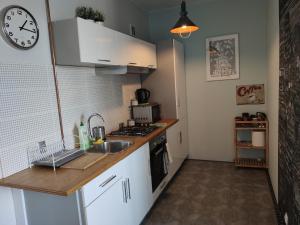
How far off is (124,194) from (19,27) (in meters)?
1.53

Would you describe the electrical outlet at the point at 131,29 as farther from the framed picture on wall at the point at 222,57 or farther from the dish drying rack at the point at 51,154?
the dish drying rack at the point at 51,154

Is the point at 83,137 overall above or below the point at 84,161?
above

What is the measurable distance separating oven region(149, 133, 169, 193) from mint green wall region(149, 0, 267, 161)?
1.23m

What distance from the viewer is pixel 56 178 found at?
5.22ft

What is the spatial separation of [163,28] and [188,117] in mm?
1544

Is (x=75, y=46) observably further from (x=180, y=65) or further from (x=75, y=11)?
(x=180, y=65)

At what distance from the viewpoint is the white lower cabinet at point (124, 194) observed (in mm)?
1631

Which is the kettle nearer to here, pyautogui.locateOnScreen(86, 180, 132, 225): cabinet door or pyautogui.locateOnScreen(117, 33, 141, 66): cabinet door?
pyautogui.locateOnScreen(117, 33, 141, 66): cabinet door

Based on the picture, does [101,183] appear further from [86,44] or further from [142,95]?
[142,95]

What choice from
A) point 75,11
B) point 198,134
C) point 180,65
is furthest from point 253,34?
point 75,11

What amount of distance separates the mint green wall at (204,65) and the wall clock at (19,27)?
2.47 m

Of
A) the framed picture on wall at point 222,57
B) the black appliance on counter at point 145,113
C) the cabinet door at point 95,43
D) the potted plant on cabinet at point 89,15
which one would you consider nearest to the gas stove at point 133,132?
the black appliance on counter at point 145,113

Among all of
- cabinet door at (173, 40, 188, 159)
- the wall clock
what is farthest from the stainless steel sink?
cabinet door at (173, 40, 188, 159)

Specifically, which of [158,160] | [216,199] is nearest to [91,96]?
[158,160]
